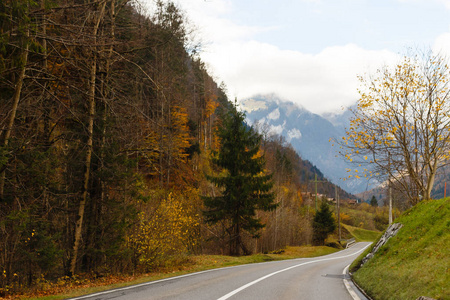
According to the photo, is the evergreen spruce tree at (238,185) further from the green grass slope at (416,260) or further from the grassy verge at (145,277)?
the green grass slope at (416,260)

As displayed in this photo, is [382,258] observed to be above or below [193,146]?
below

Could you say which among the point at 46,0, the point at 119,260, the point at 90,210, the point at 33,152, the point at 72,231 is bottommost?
the point at 119,260

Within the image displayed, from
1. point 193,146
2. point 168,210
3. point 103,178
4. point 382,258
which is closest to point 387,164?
point 382,258

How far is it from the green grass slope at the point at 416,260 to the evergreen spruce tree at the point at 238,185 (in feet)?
36.8

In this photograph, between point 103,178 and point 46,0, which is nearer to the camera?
point 46,0

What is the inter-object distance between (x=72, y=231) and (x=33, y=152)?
18.0 feet

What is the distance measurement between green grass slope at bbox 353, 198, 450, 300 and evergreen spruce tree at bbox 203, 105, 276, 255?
11.2 m

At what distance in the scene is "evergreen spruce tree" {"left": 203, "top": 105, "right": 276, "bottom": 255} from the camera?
76.8 ft

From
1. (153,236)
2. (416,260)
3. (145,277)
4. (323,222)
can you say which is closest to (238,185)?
(153,236)

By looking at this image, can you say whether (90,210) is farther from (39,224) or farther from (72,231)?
(39,224)

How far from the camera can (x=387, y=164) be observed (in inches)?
565

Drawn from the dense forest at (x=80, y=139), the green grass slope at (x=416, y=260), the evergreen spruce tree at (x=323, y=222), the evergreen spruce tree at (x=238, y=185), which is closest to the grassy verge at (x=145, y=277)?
the dense forest at (x=80, y=139)

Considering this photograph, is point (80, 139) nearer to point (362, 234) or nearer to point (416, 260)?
point (416, 260)

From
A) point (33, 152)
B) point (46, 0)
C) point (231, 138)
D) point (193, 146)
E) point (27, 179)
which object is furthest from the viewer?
point (193, 146)
